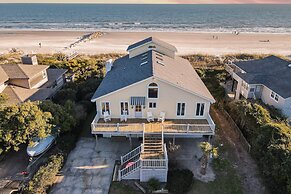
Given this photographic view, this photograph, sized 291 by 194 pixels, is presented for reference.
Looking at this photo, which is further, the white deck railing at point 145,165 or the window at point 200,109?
the window at point 200,109

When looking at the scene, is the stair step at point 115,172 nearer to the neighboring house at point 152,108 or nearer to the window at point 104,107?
the neighboring house at point 152,108

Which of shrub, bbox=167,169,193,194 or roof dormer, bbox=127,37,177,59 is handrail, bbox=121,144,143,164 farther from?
roof dormer, bbox=127,37,177,59

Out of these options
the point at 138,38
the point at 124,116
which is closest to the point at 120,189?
the point at 124,116

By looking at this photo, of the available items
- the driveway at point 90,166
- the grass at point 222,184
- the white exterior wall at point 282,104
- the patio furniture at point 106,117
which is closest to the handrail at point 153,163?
the grass at point 222,184

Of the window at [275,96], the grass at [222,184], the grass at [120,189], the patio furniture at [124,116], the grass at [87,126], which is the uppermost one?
the window at [275,96]

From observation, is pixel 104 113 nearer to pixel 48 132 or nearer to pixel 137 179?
pixel 48 132

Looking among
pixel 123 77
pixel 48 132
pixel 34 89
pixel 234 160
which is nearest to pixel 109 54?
pixel 34 89
